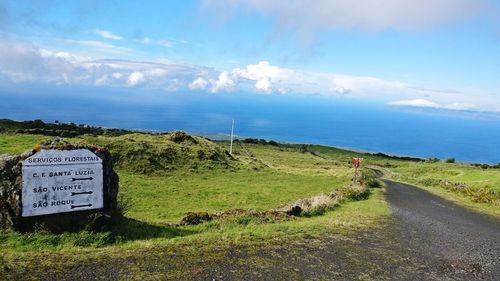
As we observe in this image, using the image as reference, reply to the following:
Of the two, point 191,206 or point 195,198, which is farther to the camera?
point 195,198

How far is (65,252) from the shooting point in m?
11.1

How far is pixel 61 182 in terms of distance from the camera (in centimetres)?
1252

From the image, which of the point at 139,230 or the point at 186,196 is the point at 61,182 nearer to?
the point at 139,230

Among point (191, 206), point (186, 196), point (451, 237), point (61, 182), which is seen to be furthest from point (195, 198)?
point (61, 182)

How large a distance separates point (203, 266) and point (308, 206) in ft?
37.8

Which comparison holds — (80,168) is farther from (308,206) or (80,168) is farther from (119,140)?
(119,140)

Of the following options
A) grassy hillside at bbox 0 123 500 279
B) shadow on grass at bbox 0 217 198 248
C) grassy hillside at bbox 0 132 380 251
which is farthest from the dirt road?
shadow on grass at bbox 0 217 198 248

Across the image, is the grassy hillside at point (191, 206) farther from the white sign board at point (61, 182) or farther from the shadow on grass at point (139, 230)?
the white sign board at point (61, 182)

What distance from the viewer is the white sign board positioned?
39.5 feet

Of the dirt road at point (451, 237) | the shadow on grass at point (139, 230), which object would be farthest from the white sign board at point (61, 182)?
the dirt road at point (451, 237)

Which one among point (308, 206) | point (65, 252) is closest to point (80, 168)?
point (65, 252)

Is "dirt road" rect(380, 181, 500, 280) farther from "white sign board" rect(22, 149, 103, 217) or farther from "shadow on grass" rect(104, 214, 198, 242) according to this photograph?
"white sign board" rect(22, 149, 103, 217)

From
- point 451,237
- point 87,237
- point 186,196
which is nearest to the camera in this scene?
point 87,237

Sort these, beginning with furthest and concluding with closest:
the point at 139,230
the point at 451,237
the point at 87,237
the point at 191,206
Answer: the point at 191,206, the point at 451,237, the point at 139,230, the point at 87,237
